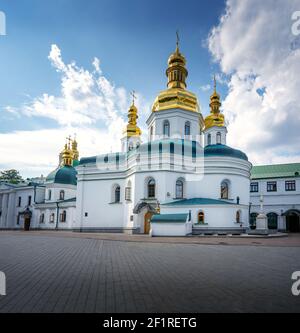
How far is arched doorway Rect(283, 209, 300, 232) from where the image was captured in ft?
116

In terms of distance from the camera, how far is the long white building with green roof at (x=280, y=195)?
35594mm

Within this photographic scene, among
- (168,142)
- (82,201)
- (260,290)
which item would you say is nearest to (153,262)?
(260,290)

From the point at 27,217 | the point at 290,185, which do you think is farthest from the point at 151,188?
the point at 27,217

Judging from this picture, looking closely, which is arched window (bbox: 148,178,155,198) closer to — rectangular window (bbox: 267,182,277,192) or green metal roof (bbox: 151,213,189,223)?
green metal roof (bbox: 151,213,189,223)

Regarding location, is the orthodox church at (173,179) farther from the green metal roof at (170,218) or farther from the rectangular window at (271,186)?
the rectangular window at (271,186)

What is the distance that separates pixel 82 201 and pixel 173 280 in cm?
2669

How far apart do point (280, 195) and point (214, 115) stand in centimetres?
1421

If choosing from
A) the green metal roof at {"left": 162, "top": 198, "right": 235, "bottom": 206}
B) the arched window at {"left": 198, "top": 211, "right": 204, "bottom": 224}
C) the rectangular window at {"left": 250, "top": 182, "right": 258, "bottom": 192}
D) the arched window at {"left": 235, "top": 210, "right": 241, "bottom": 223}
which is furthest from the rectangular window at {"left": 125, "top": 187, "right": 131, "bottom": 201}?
the rectangular window at {"left": 250, "top": 182, "right": 258, "bottom": 192}

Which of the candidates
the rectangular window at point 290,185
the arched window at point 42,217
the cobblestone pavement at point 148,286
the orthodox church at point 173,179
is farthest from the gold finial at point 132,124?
the cobblestone pavement at point 148,286

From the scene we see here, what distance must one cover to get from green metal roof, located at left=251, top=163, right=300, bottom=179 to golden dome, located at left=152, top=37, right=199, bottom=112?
15.5 m

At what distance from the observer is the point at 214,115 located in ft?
113

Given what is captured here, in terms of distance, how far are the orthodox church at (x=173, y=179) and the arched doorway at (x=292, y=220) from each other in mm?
11528

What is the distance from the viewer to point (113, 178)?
3075cm

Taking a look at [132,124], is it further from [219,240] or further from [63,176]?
[219,240]
